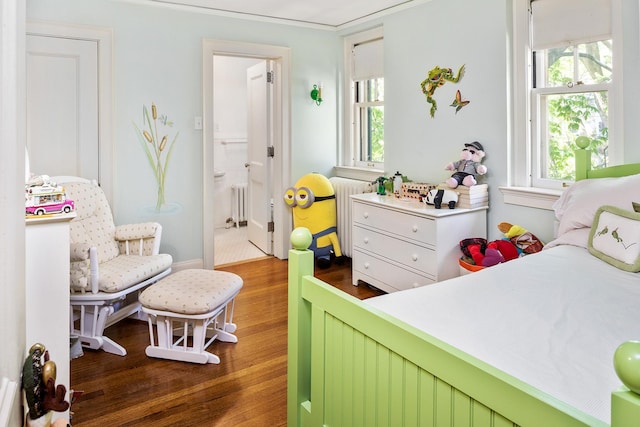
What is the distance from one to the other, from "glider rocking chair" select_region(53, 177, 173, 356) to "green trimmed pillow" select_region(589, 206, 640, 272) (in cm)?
246

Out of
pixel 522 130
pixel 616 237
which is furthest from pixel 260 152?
pixel 616 237

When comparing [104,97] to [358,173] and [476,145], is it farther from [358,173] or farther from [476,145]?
[476,145]

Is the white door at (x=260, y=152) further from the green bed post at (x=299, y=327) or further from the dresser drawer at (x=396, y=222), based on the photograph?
the green bed post at (x=299, y=327)

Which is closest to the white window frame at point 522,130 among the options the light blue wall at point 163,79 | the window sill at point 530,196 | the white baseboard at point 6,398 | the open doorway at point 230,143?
the window sill at point 530,196

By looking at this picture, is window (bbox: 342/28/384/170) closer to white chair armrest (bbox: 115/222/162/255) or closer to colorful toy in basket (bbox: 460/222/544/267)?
colorful toy in basket (bbox: 460/222/544/267)

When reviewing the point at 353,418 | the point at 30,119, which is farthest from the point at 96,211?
the point at 353,418

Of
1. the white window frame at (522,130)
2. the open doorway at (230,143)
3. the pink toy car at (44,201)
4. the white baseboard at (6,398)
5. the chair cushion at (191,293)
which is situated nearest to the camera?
the white baseboard at (6,398)

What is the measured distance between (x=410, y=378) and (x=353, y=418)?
0.30 meters

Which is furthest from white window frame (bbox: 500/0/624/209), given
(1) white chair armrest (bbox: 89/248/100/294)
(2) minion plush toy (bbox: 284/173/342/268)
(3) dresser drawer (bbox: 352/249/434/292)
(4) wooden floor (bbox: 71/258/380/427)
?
(1) white chair armrest (bbox: 89/248/100/294)

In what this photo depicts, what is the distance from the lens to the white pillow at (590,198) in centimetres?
218

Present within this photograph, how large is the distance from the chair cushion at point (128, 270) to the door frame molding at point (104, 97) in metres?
0.80

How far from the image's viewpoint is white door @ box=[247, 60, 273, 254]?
4.64 meters

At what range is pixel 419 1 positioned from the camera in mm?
3727

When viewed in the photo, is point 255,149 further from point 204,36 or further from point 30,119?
point 30,119
